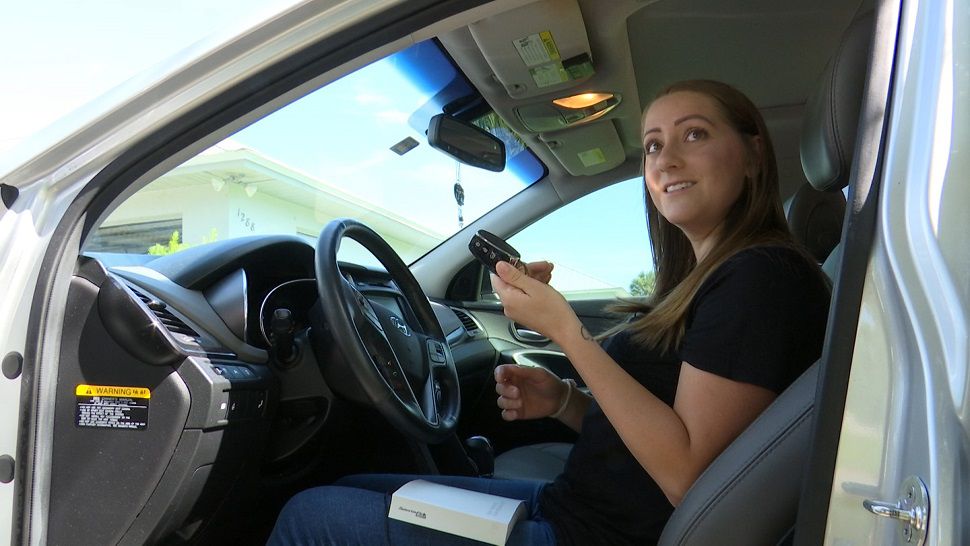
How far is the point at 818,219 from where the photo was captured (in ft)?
6.85

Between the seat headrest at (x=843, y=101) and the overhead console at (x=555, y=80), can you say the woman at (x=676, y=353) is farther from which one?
the overhead console at (x=555, y=80)

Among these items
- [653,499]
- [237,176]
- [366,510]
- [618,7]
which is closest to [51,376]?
[366,510]

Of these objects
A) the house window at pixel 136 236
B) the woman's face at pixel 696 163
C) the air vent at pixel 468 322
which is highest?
the woman's face at pixel 696 163

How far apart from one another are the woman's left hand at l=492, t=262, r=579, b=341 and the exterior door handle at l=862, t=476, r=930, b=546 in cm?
61

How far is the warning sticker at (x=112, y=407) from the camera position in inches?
48.4

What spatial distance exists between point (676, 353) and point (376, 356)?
650 mm

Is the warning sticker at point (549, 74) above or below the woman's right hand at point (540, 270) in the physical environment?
above

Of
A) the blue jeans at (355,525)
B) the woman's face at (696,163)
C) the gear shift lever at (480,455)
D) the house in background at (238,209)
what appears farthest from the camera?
the gear shift lever at (480,455)

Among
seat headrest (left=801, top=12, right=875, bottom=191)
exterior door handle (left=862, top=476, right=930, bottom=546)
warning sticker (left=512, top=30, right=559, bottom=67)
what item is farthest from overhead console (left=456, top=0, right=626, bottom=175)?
exterior door handle (left=862, top=476, right=930, bottom=546)

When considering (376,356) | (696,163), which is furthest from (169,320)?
(696,163)

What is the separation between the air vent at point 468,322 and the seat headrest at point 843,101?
77.7 inches

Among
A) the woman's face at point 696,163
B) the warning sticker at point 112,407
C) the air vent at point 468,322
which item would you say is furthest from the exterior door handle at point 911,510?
the air vent at point 468,322

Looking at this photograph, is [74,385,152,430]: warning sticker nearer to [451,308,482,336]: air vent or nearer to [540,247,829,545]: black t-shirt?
[540,247,829,545]: black t-shirt

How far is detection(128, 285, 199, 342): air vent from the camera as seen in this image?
132 cm
